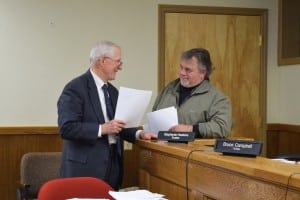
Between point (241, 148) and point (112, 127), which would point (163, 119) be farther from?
point (241, 148)

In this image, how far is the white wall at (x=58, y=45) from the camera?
14.4ft

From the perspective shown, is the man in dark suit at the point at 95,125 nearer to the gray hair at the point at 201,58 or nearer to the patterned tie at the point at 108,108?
the patterned tie at the point at 108,108

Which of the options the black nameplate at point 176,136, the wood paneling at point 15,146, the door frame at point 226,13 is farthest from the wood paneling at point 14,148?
the black nameplate at point 176,136

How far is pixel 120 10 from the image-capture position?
4.65 meters

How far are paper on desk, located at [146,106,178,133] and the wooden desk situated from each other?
0.45ft

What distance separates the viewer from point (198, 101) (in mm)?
3205

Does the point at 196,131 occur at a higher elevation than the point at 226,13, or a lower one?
lower

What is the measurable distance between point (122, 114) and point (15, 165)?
5.98ft

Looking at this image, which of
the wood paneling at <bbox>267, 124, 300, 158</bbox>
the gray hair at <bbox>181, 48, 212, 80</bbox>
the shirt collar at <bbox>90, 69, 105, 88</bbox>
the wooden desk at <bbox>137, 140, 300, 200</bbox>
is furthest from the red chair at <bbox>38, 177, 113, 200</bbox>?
the wood paneling at <bbox>267, 124, 300, 158</bbox>

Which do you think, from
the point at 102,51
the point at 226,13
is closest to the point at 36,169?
the point at 102,51

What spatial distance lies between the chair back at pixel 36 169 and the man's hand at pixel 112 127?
4.33 ft

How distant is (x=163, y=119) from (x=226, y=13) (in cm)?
224

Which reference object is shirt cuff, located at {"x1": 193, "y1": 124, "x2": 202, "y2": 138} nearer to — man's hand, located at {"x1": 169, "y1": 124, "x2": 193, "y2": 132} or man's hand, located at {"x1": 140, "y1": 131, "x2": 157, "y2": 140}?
man's hand, located at {"x1": 169, "y1": 124, "x2": 193, "y2": 132}

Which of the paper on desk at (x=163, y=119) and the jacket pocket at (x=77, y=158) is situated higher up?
the paper on desk at (x=163, y=119)
